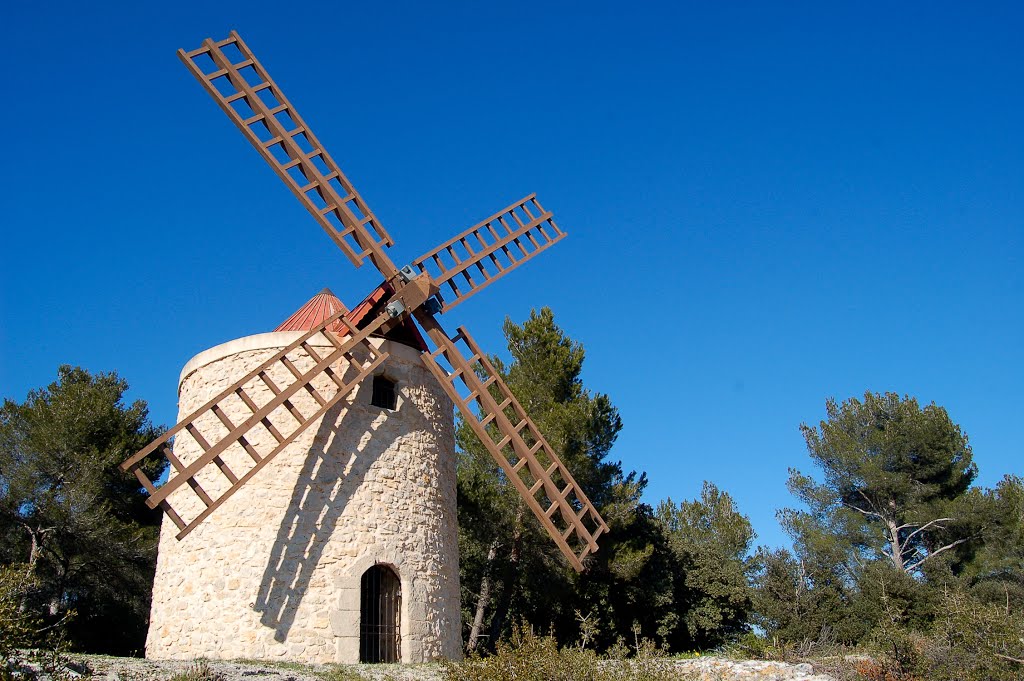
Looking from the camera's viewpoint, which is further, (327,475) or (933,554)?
(933,554)

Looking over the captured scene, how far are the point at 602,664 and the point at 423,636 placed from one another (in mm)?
3190

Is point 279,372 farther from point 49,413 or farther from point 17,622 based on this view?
point 49,413

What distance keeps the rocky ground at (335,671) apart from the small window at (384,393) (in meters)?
3.15

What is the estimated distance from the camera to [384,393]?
1003 centimetres

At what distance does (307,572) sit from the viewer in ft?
28.2

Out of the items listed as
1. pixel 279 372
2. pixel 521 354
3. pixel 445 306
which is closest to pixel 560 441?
pixel 521 354

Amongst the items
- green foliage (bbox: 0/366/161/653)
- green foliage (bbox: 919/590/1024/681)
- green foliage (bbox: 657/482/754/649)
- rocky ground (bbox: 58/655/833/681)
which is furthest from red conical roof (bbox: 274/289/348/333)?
green foliage (bbox: 657/482/754/649)

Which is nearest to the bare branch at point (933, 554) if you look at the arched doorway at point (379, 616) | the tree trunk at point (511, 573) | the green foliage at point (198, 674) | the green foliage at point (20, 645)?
the tree trunk at point (511, 573)

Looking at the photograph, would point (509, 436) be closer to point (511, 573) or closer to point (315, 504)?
point (315, 504)

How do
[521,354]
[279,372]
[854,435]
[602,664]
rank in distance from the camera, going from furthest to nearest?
[854,435]
[521,354]
[279,372]
[602,664]

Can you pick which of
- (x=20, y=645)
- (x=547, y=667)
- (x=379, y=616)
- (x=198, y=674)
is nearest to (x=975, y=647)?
(x=547, y=667)

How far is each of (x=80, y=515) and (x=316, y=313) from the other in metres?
6.32

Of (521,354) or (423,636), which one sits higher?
(521,354)

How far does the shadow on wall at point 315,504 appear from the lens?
845 centimetres
